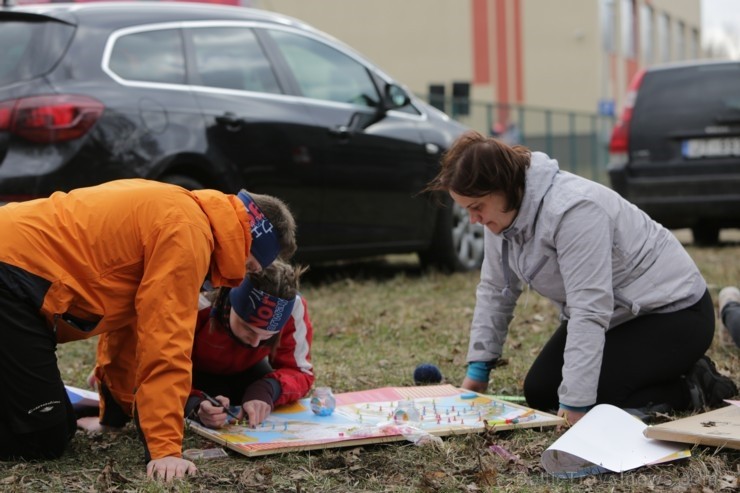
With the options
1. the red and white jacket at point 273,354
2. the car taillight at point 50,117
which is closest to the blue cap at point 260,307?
the red and white jacket at point 273,354

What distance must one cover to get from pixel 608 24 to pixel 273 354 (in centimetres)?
3131

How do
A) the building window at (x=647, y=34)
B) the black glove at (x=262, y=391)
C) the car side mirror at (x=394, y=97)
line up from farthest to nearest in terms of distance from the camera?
the building window at (x=647, y=34) < the car side mirror at (x=394, y=97) < the black glove at (x=262, y=391)

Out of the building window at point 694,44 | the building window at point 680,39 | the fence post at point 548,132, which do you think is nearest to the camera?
the fence post at point 548,132

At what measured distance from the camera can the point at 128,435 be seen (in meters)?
3.87

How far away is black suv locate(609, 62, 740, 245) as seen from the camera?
375 inches

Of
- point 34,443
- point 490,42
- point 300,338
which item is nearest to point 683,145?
point 300,338

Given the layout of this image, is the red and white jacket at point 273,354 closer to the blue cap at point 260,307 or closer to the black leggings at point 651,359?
the blue cap at point 260,307

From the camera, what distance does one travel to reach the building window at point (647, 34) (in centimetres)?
3859

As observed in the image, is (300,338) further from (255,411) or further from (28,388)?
(28,388)

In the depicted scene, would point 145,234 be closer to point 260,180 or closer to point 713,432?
point 713,432

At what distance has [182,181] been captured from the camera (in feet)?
19.8

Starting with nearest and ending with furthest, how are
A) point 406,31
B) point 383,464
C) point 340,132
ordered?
1. point 383,464
2. point 340,132
3. point 406,31

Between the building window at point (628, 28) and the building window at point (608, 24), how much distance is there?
2.43ft

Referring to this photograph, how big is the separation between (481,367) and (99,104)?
2480 millimetres
